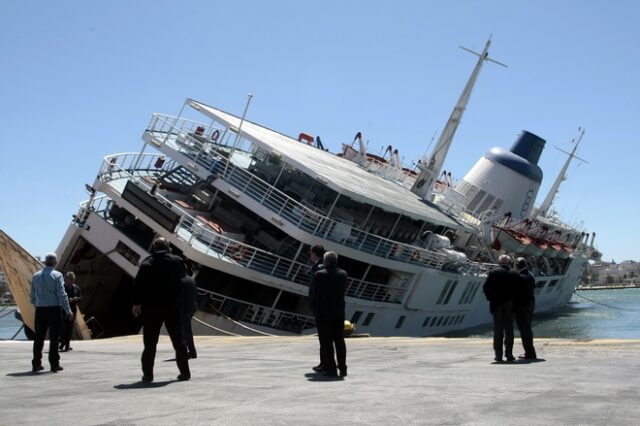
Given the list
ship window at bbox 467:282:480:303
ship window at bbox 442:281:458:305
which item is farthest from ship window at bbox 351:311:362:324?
ship window at bbox 467:282:480:303

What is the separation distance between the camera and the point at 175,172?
105 feet

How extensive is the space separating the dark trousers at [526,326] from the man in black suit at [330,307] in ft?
10.7

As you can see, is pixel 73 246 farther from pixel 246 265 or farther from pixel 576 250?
pixel 576 250

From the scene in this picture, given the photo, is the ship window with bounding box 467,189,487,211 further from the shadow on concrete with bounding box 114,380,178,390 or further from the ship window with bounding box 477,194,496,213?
the shadow on concrete with bounding box 114,380,178,390

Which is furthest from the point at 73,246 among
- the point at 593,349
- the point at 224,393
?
the point at 224,393

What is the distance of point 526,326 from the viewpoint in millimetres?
12102

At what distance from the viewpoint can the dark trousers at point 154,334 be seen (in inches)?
354

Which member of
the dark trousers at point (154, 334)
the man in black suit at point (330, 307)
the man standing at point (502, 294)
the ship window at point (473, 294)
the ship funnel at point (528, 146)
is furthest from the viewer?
the ship funnel at point (528, 146)

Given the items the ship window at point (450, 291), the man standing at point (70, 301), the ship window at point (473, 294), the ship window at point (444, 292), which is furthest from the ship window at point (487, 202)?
the man standing at point (70, 301)

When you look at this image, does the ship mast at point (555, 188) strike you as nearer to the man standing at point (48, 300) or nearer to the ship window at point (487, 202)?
the ship window at point (487, 202)

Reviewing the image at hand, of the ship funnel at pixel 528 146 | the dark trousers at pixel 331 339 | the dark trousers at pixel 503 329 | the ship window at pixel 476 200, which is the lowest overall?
the dark trousers at pixel 331 339

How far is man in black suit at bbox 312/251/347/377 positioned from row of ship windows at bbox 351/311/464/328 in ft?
56.1

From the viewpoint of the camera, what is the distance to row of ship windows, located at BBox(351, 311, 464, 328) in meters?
27.3

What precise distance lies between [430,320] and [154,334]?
23887 millimetres
